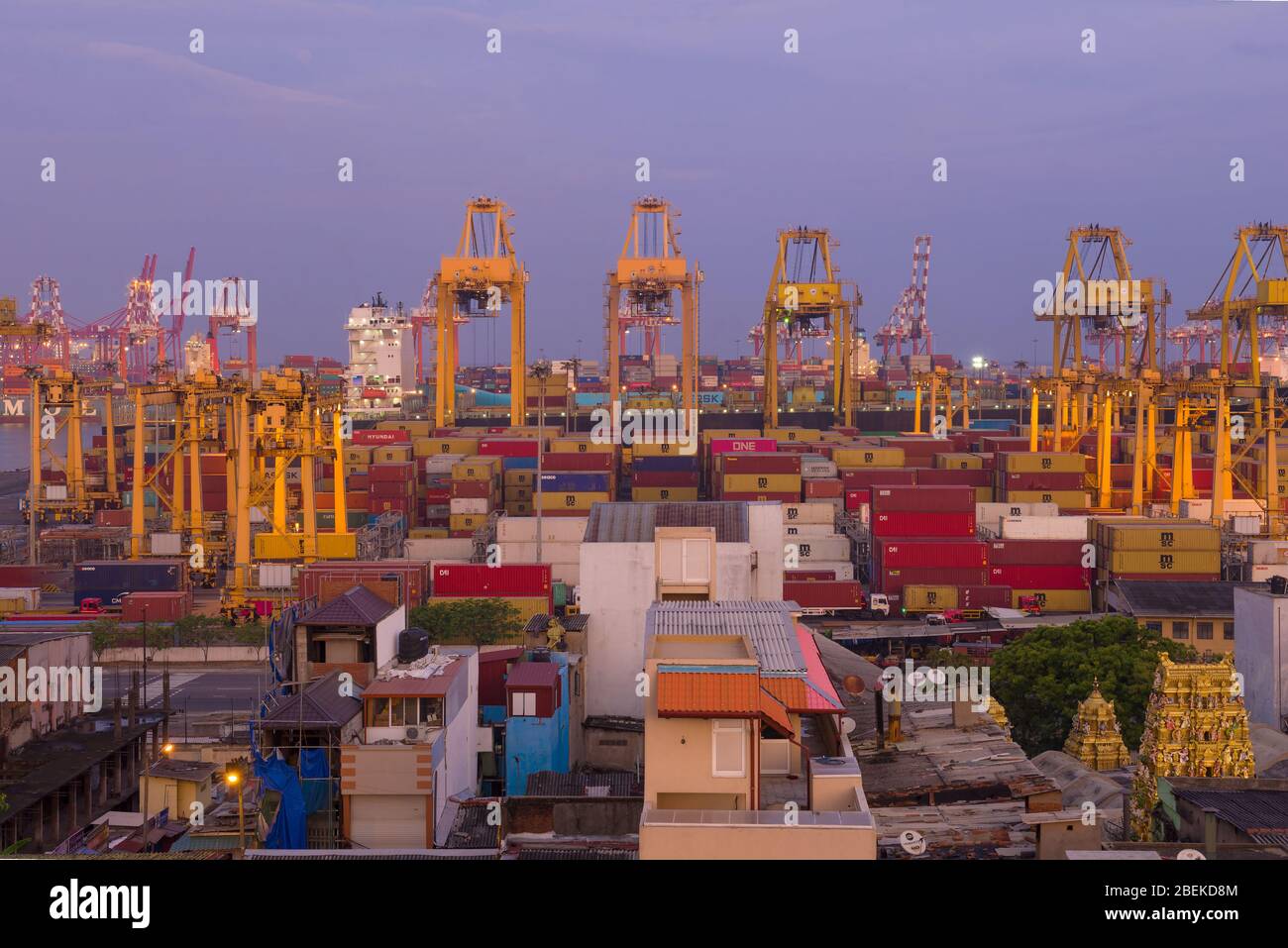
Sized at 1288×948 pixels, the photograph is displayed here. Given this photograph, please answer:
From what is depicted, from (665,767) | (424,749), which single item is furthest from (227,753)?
(665,767)

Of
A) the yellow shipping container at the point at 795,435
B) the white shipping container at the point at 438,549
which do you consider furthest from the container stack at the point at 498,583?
the yellow shipping container at the point at 795,435

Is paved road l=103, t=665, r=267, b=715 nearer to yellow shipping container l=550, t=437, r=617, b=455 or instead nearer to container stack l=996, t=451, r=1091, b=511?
yellow shipping container l=550, t=437, r=617, b=455

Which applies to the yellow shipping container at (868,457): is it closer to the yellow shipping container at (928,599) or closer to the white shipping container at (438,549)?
the yellow shipping container at (928,599)

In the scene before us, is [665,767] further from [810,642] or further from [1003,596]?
[1003,596]

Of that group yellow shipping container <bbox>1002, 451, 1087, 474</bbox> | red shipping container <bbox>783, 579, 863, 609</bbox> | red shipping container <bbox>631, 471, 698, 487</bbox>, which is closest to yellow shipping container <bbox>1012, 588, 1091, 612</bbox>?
red shipping container <bbox>783, 579, 863, 609</bbox>

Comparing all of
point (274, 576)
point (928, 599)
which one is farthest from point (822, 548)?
point (274, 576)
